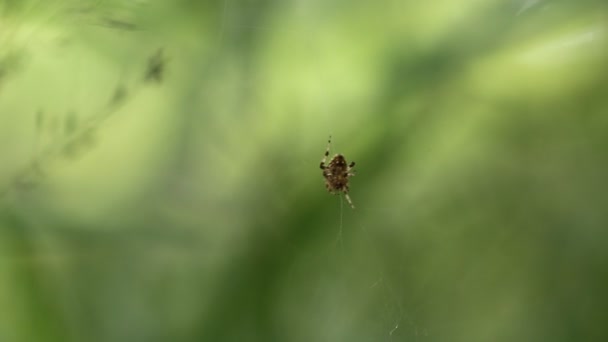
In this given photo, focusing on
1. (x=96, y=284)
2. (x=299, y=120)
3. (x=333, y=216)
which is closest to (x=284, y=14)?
(x=299, y=120)

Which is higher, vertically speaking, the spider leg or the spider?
the spider

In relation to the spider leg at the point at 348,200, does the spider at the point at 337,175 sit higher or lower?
higher

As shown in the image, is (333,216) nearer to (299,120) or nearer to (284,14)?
(299,120)
